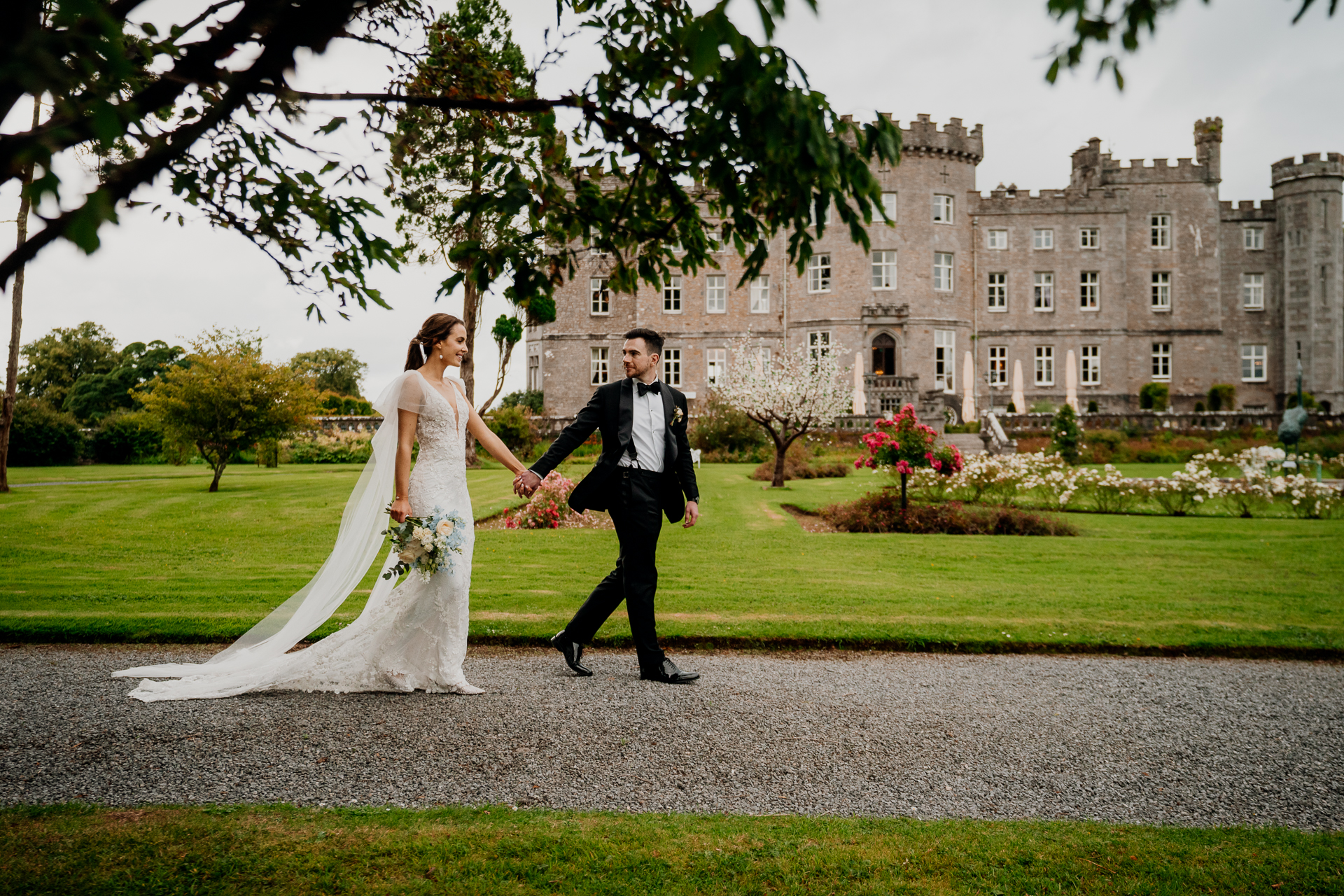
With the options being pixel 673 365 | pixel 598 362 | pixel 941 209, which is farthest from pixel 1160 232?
pixel 598 362

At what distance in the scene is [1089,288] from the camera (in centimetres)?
4184

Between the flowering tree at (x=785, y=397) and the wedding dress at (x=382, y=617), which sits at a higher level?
the flowering tree at (x=785, y=397)

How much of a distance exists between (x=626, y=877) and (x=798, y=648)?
3.90 meters

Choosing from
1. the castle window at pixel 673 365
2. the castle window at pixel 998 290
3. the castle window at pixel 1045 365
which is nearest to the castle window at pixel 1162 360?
the castle window at pixel 1045 365

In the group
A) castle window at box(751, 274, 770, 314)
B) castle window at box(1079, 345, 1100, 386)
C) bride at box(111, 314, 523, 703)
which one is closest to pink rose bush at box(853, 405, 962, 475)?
bride at box(111, 314, 523, 703)

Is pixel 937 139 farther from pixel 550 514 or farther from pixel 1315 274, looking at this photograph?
pixel 550 514

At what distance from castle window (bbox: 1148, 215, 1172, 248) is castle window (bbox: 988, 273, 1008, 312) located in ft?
24.8

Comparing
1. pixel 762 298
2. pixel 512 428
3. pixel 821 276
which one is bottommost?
pixel 512 428

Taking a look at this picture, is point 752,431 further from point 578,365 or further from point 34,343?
point 34,343

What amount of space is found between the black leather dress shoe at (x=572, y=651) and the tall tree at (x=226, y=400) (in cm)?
1565

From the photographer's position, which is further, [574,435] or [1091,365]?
[1091,365]

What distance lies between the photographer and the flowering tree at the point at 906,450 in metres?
14.2

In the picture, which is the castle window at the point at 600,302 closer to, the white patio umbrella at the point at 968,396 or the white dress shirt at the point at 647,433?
the white patio umbrella at the point at 968,396

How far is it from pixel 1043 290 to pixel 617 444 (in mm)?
41172
